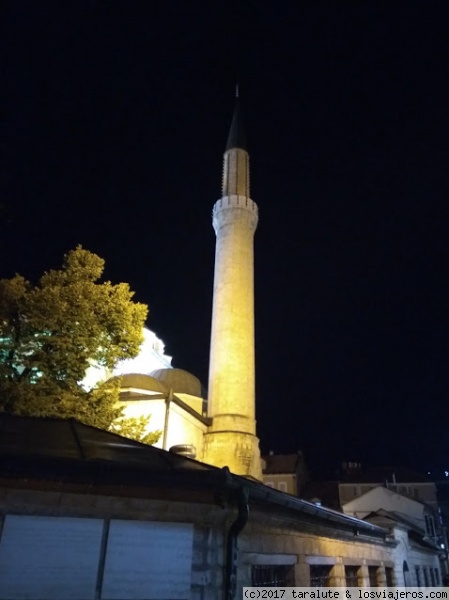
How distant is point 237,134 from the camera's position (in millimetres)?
31500

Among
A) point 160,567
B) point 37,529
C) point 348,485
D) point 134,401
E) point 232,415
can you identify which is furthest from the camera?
point 348,485

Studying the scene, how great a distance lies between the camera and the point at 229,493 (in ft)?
20.6

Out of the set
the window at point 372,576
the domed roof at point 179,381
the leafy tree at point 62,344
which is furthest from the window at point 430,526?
the leafy tree at point 62,344

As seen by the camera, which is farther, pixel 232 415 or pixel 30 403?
pixel 232 415

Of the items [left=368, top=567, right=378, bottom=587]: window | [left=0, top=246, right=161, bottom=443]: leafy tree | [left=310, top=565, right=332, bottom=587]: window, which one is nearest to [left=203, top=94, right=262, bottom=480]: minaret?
[left=0, top=246, right=161, bottom=443]: leafy tree

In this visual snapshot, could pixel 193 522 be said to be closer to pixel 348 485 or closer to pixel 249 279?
pixel 249 279

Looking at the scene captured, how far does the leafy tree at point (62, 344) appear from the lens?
1380 centimetres

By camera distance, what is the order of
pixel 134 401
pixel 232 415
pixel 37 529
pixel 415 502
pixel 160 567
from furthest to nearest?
1. pixel 415 502
2. pixel 232 415
3. pixel 134 401
4. pixel 160 567
5. pixel 37 529

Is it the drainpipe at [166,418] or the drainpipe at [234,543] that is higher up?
the drainpipe at [166,418]

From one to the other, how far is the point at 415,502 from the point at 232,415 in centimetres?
1846

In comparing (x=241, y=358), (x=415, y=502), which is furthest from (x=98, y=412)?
(x=415, y=502)

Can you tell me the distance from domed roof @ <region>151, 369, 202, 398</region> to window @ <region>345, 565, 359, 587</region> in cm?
1412

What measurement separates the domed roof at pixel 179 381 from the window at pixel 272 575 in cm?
1665

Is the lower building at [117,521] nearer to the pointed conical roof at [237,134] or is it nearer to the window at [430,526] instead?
the pointed conical roof at [237,134]
